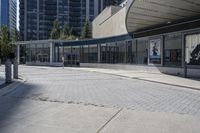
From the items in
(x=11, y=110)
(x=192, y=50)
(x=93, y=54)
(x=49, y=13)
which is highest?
(x=49, y=13)

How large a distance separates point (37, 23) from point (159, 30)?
104384 mm

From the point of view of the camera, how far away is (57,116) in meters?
9.35

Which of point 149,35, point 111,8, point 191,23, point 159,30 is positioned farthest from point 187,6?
point 111,8

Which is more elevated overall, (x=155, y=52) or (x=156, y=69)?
(x=155, y=52)

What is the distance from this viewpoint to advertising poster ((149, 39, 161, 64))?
34.2 m

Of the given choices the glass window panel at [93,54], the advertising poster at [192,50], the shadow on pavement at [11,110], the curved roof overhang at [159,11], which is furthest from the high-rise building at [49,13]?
the shadow on pavement at [11,110]

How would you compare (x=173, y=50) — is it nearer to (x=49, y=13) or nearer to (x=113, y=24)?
(x=113, y=24)

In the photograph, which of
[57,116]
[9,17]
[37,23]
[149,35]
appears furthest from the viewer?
[9,17]

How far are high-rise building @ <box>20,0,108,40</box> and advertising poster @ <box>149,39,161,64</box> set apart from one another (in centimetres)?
9535

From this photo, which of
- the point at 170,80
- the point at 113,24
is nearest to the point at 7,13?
the point at 113,24

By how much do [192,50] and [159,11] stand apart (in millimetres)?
4102

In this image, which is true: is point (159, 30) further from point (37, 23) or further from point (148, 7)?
point (37, 23)

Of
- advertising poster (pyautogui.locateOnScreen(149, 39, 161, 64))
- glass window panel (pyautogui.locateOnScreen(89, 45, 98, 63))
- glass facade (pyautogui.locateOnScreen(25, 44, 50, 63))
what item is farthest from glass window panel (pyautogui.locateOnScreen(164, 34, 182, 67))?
glass facade (pyautogui.locateOnScreen(25, 44, 50, 63))

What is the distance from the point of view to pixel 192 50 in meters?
27.8
